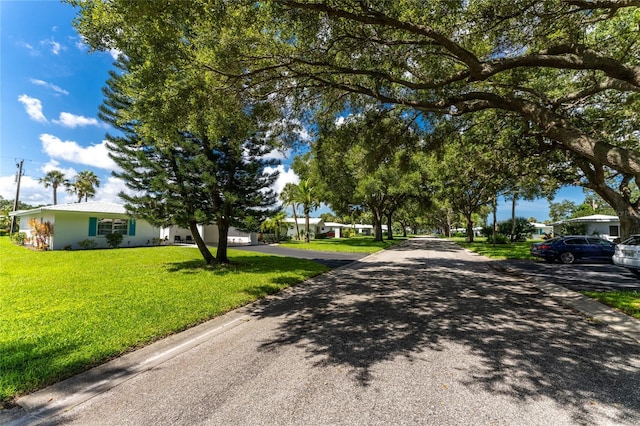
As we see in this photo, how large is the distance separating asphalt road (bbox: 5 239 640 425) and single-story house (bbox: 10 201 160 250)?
16465mm

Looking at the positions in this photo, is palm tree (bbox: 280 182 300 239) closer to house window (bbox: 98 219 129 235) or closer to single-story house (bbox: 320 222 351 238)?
house window (bbox: 98 219 129 235)

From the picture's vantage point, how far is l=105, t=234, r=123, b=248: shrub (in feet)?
70.1

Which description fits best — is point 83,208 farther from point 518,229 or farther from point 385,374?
point 518,229

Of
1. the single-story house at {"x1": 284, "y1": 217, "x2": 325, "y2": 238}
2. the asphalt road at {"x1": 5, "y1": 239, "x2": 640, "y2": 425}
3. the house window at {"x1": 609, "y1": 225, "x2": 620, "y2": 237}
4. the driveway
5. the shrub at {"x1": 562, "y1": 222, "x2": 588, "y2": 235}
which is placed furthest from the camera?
the single-story house at {"x1": 284, "y1": 217, "x2": 325, "y2": 238}

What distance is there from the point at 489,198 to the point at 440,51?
2809cm

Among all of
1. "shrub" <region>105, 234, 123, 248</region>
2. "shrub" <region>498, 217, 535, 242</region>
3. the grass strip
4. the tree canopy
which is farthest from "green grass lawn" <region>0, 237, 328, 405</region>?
"shrub" <region>498, 217, 535, 242</region>

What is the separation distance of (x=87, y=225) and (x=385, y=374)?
81.0 ft

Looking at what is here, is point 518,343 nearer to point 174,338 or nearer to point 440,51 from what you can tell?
point 174,338

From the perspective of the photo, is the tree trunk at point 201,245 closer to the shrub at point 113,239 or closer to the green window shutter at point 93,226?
the shrub at point 113,239

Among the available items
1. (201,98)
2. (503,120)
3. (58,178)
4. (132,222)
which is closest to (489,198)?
(503,120)

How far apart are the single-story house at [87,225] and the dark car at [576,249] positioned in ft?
75.4

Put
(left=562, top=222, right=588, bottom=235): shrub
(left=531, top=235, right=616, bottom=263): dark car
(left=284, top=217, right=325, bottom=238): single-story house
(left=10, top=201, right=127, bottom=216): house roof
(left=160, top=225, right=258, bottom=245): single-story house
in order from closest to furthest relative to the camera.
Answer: (left=531, top=235, right=616, bottom=263): dark car, (left=10, top=201, right=127, bottom=216): house roof, (left=160, top=225, right=258, bottom=245): single-story house, (left=562, top=222, right=588, bottom=235): shrub, (left=284, top=217, right=325, bottom=238): single-story house

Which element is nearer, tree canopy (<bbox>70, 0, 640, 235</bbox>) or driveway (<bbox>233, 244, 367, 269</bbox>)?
tree canopy (<bbox>70, 0, 640, 235</bbox>)

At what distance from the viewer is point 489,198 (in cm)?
3122
